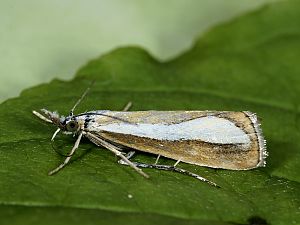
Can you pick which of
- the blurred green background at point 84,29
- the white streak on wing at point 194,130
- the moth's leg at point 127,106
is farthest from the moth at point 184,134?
the blurred green background at point 84,29

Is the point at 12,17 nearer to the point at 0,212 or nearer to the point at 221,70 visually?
the point at 221,70

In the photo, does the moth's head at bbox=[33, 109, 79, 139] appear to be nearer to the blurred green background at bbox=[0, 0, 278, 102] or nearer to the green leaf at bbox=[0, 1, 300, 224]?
the green leaf at bbox=[0, 1, 300, 224]

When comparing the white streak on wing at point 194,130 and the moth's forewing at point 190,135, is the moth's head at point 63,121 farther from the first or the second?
the white streak on wing at point 194,130

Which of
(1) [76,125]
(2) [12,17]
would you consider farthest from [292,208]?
(2) [12,17]

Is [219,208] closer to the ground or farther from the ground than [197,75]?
closer to the ground

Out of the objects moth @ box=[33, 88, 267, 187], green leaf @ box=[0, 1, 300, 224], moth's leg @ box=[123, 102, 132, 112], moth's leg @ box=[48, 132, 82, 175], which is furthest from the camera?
moth's leg @ box=[123, 102, 132, 112]

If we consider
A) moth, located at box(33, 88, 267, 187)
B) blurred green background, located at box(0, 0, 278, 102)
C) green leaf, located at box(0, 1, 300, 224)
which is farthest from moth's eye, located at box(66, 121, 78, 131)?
blurred green background, located at box(0, 0, 278, 102)

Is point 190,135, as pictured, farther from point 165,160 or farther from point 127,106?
point 127,106

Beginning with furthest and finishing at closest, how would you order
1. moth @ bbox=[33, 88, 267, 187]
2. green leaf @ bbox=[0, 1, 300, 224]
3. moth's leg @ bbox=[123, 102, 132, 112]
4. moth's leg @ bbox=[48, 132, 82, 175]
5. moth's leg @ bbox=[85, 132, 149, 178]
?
moth's leg @ bbox=[123, 102, 132, 112]
moth @ bbox=[33, 88, 267, 187]
moth's leg @ bbox=[85, 132, 149, 178]
moth's leg @ bbox=[48, 132, 82, 175]
green leaf @ bbox=[0, 1, 300, 224]
